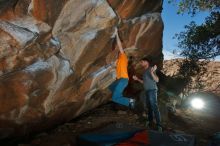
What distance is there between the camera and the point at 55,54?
334 inches

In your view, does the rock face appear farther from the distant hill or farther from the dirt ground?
the distant hill

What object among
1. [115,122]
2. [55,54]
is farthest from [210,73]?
[55,54]

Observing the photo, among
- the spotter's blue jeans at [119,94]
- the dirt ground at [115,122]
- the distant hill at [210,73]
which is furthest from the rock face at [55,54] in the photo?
the distant hill at [210,73]

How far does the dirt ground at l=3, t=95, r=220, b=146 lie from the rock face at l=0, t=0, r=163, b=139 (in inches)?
12.9

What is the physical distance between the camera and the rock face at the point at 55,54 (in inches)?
290

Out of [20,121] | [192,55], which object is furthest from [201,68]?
[20,121]

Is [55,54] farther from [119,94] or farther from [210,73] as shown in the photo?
[210,73]

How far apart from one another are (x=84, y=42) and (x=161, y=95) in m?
6.94

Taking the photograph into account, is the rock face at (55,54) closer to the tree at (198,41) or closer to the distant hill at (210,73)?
the tree at (198,41)

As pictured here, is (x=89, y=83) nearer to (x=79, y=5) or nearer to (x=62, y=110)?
(x=62, y=110)

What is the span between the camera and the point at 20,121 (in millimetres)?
8477

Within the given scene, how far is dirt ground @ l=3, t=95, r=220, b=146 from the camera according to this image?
9.29 meters

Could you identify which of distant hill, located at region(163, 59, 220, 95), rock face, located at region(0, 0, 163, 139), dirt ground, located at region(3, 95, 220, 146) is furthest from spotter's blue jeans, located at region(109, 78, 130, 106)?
distant hill, located at region(163, 59, 220, 95)

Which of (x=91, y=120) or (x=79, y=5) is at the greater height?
(x=79, y=5)
